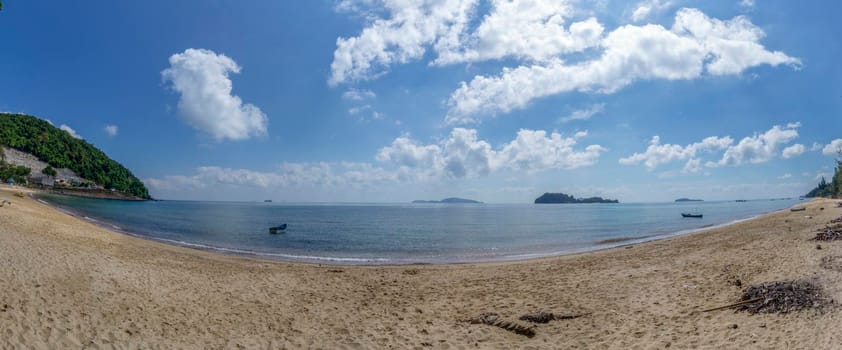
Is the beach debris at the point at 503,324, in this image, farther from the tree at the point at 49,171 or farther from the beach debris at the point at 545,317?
the tree at the point at 49,171

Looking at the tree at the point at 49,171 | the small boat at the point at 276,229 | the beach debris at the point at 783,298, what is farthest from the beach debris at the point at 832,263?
the tree at the point at 49,171

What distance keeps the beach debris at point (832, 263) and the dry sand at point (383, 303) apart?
11.1 inches

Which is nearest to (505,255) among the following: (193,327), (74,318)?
(193,327)

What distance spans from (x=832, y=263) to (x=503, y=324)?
12.5m

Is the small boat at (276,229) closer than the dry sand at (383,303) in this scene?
No

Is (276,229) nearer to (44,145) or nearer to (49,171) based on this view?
(49,171)

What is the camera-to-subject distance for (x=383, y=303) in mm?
12602

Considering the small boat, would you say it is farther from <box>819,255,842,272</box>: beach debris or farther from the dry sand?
<box>819,255,842,272</box>: beach debris

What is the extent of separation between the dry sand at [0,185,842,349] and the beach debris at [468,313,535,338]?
25 centimetres

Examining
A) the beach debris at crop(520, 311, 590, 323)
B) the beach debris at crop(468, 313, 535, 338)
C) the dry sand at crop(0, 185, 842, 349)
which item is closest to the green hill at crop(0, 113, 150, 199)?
the dry sand at crop(0, 185, 842, 349)

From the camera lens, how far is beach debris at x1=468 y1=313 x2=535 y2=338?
31.4 feet

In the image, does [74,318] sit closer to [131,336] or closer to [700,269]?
[131,336]

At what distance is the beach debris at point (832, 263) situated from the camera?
12309 mm

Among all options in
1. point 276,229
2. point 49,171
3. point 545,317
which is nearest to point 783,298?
point 545,317
